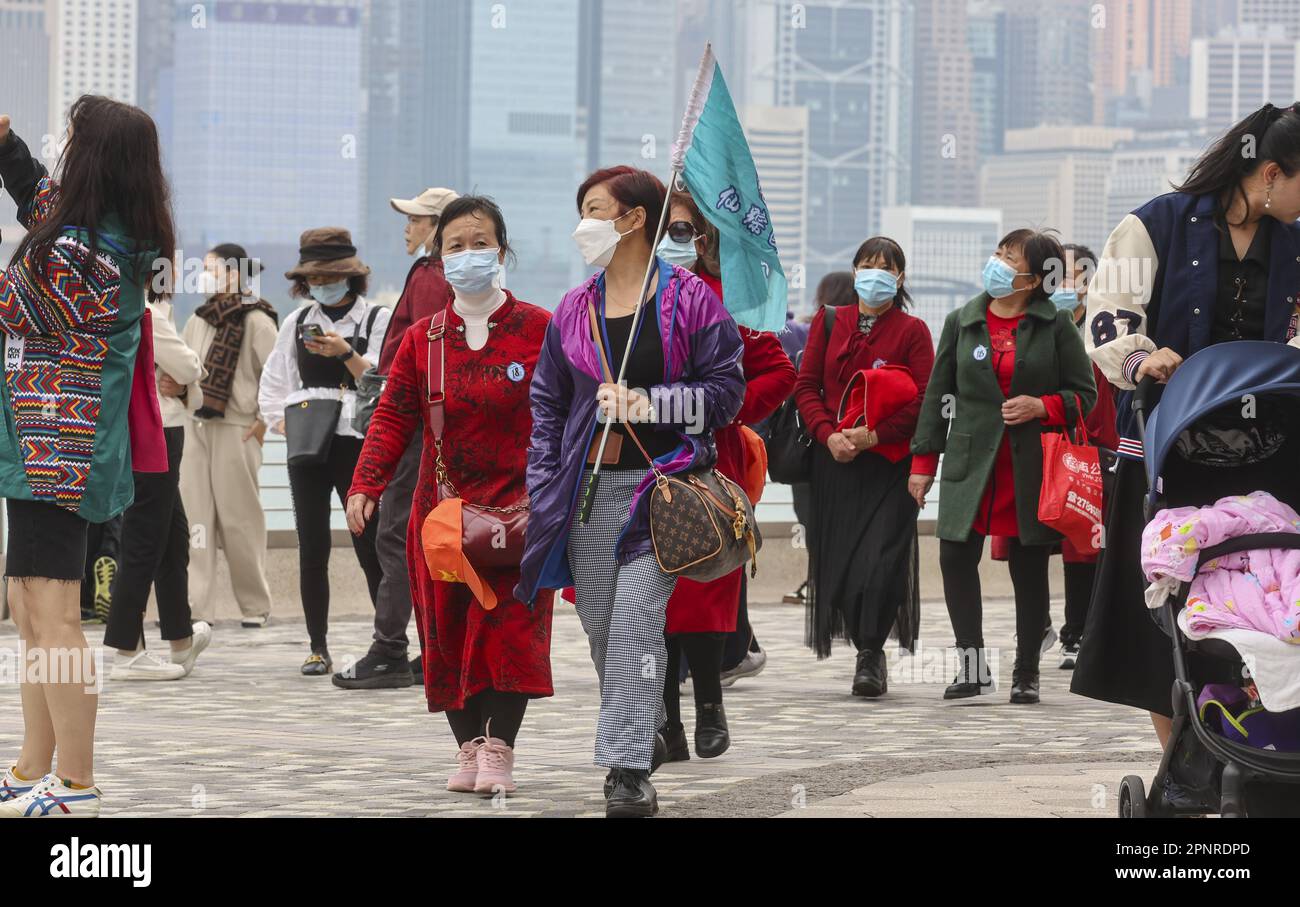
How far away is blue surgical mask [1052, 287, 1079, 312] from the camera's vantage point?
10.3m

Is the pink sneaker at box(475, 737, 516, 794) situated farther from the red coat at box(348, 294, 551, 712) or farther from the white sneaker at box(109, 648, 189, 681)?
the white sneaker at box(109, 648, 189, 681)

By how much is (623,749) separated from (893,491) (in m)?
3.77

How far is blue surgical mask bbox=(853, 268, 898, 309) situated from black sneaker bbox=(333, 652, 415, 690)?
8.33ft

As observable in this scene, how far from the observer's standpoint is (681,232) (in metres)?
7.20

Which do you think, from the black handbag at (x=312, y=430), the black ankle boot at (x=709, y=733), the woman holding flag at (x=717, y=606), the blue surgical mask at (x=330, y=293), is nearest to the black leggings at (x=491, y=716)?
the woman holding flag at (x=717, y=606)

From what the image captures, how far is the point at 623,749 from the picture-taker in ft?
18.4

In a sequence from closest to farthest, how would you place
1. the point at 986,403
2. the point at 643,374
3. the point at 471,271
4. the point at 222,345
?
the point at 643,374 → the point at 471,271 → the point at 986,403 → the point at 222,345

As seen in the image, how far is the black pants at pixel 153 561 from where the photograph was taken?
8906 mm

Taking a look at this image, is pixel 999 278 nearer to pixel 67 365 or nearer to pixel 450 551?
pixel 450 551

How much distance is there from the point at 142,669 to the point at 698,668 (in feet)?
11.7

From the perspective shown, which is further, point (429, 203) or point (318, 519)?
point (318, 519)

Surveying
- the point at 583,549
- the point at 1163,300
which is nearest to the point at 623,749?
the point at 583,549

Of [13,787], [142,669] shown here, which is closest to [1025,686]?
[142,669]
